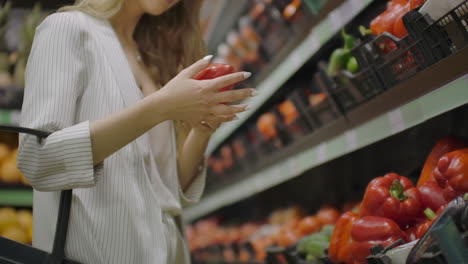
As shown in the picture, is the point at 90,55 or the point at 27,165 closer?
the point at 27,165

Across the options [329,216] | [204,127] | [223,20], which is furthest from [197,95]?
[223,20]

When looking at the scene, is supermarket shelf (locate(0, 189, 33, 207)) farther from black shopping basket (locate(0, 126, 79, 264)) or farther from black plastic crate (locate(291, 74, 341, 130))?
black shopping basket (locate(0, 126, 79, 264))

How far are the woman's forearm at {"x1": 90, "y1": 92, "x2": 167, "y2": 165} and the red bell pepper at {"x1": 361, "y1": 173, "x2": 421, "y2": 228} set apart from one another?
26.0 inches

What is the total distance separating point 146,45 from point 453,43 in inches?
35.4

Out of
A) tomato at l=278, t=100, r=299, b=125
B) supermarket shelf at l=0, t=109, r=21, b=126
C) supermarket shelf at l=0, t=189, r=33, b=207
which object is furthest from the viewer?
supermarket shelf at l=0, t=189, r=33, b=207

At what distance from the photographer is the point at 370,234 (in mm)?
1432

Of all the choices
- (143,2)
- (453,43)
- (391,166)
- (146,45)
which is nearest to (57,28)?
(143,2)

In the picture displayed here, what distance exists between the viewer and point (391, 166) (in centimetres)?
245

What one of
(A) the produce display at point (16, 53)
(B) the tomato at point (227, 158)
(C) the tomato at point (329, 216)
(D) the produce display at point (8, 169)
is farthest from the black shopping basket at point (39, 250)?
(B) the tomato at point (227, 158)

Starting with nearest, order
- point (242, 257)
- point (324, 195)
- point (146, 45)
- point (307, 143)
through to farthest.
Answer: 1. point (146, 45)
2. point (307, 143)
3. point (324, 195)
4. point (242, 257)

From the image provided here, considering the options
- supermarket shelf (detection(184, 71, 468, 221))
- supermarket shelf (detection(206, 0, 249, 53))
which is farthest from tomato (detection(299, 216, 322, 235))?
supermarket shelf (detection(206, 0, 249, 53))

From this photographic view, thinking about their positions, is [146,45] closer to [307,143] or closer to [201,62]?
[201,62]

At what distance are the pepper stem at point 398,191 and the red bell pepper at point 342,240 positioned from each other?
0.16 m

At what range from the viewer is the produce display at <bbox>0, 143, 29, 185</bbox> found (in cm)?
323
